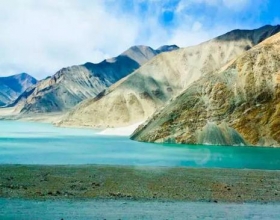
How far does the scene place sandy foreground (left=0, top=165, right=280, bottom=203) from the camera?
25.9 meters

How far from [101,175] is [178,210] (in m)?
12.7

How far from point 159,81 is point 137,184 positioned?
14403 cm

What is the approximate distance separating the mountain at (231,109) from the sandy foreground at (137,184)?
139ft

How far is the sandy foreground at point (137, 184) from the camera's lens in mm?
25875

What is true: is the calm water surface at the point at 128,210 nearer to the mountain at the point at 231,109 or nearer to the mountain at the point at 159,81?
the mountain at the point at 231,109

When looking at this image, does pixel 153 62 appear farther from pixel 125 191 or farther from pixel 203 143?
pixel 125 191

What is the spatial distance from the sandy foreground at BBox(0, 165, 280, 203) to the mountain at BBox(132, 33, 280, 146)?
139 feet

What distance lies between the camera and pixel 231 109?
287 feet

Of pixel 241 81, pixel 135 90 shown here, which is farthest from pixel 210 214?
pixel 135 90

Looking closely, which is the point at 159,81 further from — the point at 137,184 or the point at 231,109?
the point at 137,184

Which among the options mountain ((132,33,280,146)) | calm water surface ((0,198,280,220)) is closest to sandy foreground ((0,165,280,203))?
calm water surface ((0,198,280,220))

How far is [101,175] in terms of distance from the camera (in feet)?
113

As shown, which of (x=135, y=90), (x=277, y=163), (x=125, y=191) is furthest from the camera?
(x=135, y=90)

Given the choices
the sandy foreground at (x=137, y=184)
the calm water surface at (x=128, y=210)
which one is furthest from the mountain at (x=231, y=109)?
the calm water surface at (x=128, y=210)
